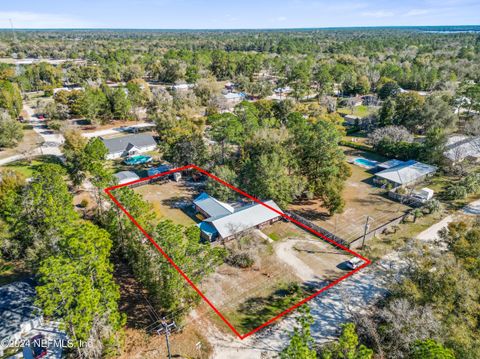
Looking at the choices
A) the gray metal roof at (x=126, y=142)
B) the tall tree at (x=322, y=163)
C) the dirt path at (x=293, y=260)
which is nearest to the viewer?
the dirt path at (x=293, y=260)

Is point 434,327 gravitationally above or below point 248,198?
above

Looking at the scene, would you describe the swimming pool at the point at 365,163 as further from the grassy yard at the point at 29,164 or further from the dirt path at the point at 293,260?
the grassy yard at the point at 29,164

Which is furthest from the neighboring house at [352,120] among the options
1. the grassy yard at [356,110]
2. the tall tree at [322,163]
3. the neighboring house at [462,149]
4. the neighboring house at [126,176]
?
the neighboring house at [126,176]

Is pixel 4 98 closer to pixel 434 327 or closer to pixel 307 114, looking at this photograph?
pixel 307 114

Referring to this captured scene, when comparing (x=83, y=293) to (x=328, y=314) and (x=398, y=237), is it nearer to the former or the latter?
(x=328, y=314)

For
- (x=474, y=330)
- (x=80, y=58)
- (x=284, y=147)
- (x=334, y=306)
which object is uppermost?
(x=80, y=58)

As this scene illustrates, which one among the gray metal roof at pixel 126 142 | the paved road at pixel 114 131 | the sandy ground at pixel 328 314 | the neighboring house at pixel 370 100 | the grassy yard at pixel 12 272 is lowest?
the sandy ground at pixel 328 314

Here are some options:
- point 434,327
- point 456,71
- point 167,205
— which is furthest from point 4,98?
point 456,71

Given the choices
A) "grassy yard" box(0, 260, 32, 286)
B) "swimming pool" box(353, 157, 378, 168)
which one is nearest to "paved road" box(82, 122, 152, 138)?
"grassy yard" box(0, 260, 32, 286)
